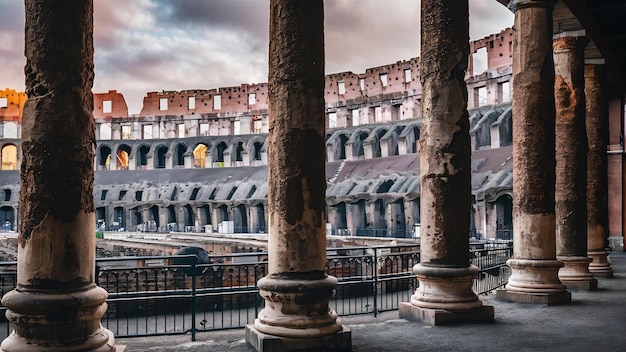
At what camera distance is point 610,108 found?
18047 millimetres

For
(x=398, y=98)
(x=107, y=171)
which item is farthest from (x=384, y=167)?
(x=107, y=171)

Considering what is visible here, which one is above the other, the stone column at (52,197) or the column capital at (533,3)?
the column capital at (533,3)

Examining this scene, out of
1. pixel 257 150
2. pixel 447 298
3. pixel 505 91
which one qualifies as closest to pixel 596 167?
pixel 447 298

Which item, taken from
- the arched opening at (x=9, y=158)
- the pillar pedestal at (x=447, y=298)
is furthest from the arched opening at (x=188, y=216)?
the pillar pedestal at (x=447, y=298)

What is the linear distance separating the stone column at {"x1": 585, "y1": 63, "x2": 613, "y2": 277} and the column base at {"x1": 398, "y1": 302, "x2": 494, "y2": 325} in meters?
5.83

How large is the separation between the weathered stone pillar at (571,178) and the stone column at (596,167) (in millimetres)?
2071

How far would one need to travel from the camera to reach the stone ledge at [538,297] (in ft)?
26.7

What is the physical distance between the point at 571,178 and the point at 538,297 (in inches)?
103

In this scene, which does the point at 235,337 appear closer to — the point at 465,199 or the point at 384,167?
the point at 465,199

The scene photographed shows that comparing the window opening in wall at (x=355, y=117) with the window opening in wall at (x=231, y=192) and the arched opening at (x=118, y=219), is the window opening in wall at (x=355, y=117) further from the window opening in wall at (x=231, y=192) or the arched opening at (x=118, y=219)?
the arched opening at (x=118, y=219)

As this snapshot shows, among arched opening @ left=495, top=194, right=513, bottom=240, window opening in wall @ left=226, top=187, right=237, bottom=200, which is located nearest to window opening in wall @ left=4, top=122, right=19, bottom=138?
window opening in wall @ left=226, top=187, right=237, bottom=200

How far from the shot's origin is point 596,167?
12.1m

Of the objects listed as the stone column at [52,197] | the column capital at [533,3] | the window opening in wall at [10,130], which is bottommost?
the stone column at [52,197]

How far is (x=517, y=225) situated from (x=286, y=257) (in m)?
4.37
